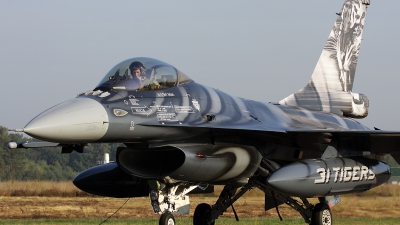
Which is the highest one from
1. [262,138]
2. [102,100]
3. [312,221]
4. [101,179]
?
[102,100]

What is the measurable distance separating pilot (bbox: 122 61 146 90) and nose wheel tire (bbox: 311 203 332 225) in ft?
13.6

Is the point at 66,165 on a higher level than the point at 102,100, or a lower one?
lower

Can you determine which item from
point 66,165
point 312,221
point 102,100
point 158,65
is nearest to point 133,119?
point 102,100

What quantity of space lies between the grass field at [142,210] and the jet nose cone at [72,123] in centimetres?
720

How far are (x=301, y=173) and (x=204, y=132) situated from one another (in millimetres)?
1577

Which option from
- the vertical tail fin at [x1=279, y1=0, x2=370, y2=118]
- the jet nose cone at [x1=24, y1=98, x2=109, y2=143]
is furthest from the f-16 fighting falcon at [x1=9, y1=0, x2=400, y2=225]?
the vertical tail fin at [x1=279, y1=0, x2=370, y2=118]

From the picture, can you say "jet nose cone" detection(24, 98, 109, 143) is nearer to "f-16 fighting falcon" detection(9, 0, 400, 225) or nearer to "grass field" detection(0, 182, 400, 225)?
"f-16 fighting falcon" detection(9, 0, 400, 225)

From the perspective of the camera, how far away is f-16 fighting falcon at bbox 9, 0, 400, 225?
9039mm

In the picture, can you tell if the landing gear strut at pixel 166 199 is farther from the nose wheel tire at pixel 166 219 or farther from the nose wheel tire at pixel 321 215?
the nose wheel tire at pixel 321 215

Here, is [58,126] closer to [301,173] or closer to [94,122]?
[94,122]

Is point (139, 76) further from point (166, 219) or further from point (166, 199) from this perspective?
point (166, 219)

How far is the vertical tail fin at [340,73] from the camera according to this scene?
14070 millimetres

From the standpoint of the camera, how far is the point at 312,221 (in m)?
11.8

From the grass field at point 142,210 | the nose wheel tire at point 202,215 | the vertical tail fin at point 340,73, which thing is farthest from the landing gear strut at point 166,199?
the grass field at point 142,210
